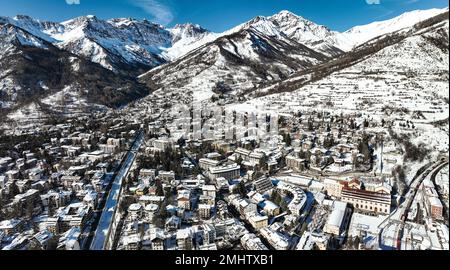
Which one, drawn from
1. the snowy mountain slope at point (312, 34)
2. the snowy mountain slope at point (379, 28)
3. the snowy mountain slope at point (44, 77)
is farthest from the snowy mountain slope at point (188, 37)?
the snowy mountain slope at point (44, 77)

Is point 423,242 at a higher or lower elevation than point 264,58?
lower

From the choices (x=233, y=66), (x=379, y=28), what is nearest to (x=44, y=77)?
(x=233, y=66)

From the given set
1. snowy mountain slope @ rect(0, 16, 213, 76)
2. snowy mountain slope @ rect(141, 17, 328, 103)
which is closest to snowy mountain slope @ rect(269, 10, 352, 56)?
snowy mountain slope @ rect(141, 17, 328, 103)

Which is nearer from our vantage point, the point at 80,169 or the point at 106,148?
the point at 80,169

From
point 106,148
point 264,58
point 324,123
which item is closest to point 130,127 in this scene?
point 106,148

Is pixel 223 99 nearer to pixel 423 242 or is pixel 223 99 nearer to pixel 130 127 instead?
pixel 130 127

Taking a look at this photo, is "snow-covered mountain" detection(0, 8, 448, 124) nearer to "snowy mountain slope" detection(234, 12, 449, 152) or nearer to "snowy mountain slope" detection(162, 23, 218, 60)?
"snowy mountain slope" detection(234, 12, 449, 152)
